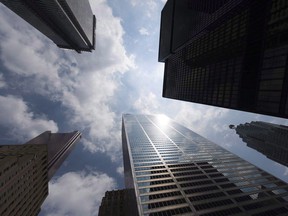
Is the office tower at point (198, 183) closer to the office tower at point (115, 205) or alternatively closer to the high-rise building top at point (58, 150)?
the office tower at point (115, 205)

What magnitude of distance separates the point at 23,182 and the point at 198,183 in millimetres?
72215

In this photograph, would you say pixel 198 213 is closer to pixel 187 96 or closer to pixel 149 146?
pixel 187 96

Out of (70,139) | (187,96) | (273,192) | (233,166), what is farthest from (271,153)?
(70,139)

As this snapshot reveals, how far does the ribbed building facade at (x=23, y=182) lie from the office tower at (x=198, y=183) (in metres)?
41.4

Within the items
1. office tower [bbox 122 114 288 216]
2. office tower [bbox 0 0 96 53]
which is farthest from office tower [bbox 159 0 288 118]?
office tower [bbox 0 0 96 53]

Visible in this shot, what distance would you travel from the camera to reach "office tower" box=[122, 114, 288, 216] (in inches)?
2879

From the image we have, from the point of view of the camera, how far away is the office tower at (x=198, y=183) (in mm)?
73125

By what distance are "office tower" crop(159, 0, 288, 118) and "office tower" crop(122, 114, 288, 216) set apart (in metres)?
37.4

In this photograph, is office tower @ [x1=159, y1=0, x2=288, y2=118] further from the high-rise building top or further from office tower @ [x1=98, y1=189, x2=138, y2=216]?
the high-rise building top

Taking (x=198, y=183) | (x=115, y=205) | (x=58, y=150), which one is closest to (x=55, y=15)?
(x=58, y=150)

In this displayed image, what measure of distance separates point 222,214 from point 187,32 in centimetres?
8467

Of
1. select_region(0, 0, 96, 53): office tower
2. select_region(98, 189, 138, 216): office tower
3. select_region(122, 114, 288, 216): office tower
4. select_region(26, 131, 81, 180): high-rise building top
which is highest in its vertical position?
select_region(0, 0, 96, 53): office tower

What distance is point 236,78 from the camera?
196 ft

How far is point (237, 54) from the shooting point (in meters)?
60.6
